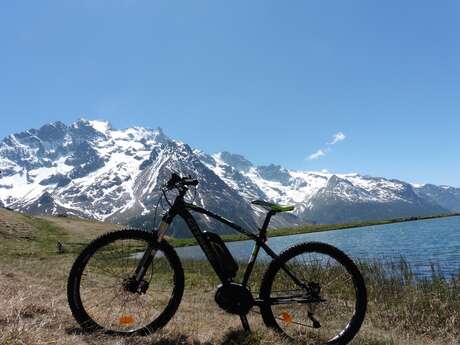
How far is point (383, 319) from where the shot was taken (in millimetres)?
12344

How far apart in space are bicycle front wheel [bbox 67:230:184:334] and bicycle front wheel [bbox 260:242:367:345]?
1670mm

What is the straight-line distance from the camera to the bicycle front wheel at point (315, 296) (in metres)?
7.25

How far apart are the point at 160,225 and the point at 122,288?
4.05 feet

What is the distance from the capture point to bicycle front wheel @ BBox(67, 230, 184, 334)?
6.75m

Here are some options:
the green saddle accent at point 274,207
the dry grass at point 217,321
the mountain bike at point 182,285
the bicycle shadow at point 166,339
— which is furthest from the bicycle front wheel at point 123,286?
the green saddle accent at point 274,207

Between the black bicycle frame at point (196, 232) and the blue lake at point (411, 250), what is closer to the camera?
the black bicycle frame at point (196, 232)

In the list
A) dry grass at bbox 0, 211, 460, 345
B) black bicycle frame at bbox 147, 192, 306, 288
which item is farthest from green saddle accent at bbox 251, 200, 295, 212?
dry grass at bbox 0, 211, 460, 345

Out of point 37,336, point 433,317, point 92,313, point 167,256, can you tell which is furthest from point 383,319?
point 37,336

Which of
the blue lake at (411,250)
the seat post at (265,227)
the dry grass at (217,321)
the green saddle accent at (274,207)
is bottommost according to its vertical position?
the blue lake at (411,250)

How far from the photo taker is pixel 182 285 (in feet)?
23.4

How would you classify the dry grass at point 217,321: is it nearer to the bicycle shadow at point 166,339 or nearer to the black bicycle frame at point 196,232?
the bicycle shadow at point 166,339

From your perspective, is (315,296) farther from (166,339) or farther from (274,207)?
(166,339)

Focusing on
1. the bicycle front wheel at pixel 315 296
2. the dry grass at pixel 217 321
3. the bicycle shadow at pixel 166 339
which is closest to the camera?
the dry grass at pixel 217 321

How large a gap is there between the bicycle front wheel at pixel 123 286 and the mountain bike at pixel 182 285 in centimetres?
2
